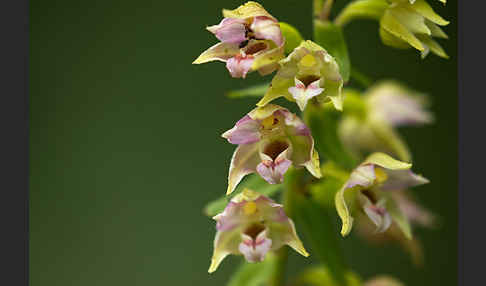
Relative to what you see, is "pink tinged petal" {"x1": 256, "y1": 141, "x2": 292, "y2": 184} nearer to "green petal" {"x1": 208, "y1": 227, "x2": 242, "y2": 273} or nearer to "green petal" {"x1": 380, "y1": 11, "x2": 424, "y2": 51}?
"green petal" {"x1": 208, "y1": 227, "x2": 242, "y2": 273}

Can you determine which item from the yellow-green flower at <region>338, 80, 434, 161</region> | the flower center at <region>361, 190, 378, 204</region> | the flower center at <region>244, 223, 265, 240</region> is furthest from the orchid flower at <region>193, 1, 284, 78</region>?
the yellow-green flower at <region>338, 80, 434, 161</region>

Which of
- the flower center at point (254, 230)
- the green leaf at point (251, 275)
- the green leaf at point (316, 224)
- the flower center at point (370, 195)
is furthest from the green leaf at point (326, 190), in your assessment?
the flower center at point (254, 230)

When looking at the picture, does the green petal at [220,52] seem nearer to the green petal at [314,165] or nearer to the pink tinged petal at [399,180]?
the green petal at [314,165]

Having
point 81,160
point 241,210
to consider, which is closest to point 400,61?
point 81,160

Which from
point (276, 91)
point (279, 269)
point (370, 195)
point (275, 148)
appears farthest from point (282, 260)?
point (276, 91)

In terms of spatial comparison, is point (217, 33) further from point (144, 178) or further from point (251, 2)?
point (144, 178)

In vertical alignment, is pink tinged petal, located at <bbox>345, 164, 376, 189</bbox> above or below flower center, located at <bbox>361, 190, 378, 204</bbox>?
above
